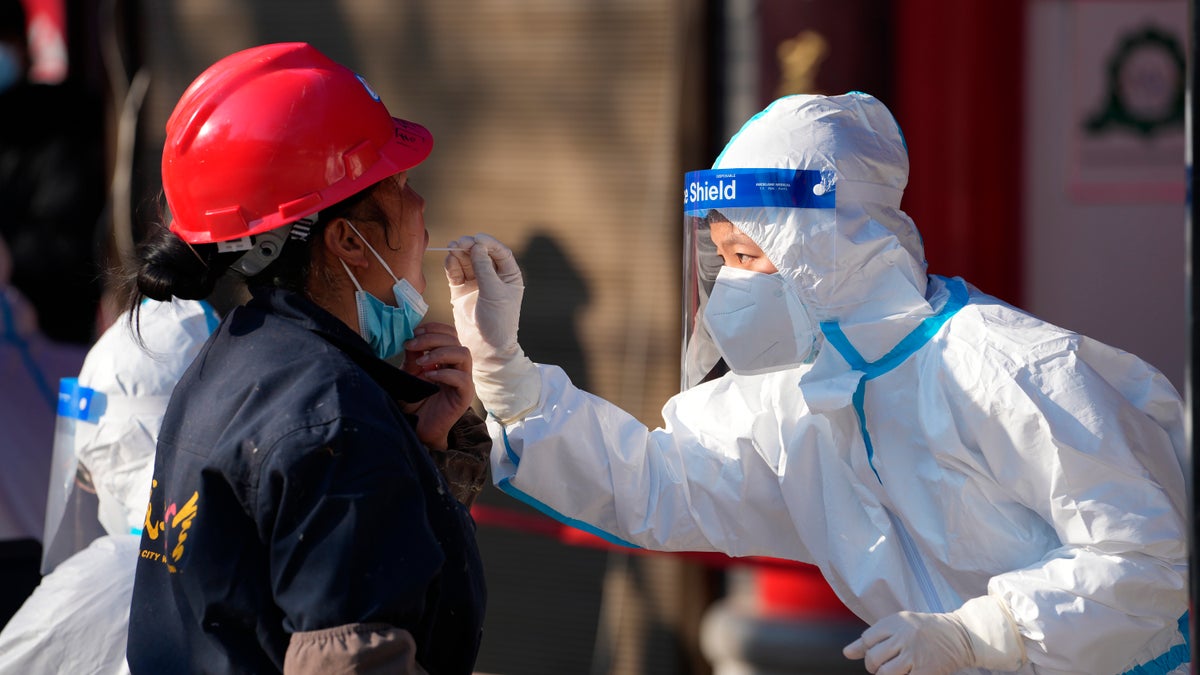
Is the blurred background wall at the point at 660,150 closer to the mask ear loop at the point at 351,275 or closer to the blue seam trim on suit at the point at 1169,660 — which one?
the blue seam trim on suit at the point at 1169,660

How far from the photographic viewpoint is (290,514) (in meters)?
1.49

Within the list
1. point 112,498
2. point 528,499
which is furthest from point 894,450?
point 112,498

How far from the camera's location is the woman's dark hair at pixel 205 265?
5.73ft

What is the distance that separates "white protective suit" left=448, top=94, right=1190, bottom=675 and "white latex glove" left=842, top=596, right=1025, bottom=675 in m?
0.02

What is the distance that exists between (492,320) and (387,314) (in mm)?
475

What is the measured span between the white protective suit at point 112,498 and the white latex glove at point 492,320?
0.54m

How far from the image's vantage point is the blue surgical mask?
1.80 meters

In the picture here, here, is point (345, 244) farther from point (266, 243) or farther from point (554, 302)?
point (554, 302)

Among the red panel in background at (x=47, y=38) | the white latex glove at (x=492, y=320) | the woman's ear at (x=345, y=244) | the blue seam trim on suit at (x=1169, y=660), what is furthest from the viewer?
the red panel in background at (x=47, y=38)

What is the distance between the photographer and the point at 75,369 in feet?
11.1

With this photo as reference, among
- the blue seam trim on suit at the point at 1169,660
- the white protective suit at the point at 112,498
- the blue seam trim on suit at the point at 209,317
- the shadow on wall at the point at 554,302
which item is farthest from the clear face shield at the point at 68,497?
the shadow on wall at the point at 554,302

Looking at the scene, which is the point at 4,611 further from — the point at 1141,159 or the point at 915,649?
the point at 1141,159

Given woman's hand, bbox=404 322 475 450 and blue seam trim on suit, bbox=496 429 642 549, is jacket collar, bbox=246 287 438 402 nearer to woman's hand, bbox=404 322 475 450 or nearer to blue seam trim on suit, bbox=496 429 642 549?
woman's hand, bbox=404 322 475 450

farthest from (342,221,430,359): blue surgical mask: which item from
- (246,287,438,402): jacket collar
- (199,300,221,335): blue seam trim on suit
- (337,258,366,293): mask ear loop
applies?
(199,300,221,335): blue seam trim on suit
